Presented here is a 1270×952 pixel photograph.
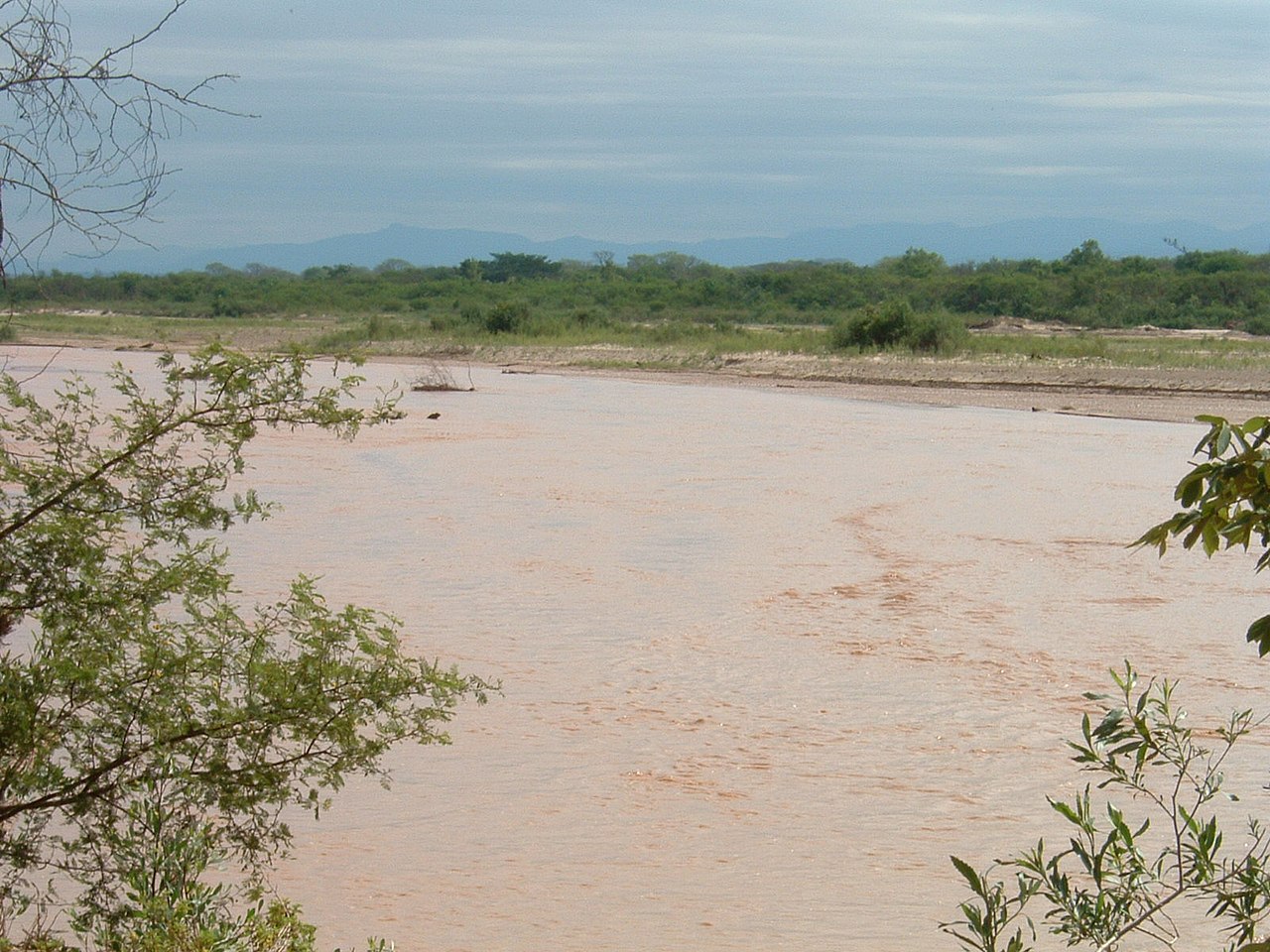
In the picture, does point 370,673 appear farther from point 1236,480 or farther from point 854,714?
point 854,714

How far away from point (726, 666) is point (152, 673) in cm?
558

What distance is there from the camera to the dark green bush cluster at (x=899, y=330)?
123 ft

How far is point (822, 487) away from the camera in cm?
1730

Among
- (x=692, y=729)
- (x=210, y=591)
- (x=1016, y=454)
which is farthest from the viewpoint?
(x=1016, y=454)

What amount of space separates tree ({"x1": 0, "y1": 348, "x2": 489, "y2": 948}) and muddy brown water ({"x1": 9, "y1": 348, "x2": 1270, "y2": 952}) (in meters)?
1.49

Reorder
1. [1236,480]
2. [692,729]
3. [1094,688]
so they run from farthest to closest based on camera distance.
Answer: [1094,688] < [692,729] < [1236,480]

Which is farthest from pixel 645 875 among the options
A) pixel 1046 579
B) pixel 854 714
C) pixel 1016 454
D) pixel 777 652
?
pixel 1016 454

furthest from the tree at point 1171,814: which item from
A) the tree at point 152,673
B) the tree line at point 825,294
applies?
the tree line at point 825,294

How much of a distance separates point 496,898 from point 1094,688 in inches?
175

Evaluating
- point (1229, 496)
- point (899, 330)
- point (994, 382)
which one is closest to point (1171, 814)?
point (1229, 496)

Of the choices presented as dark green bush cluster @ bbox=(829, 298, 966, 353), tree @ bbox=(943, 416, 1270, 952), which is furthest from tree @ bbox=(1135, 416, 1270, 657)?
dark green bush cluster @ bbox=(829, 298, 966, 353)

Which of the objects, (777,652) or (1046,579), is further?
(1046,579)

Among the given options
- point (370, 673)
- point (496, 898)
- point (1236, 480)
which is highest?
point (1236, 480)

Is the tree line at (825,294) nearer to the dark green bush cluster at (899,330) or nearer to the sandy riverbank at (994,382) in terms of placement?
the dark green bush cluster at (899,330)
